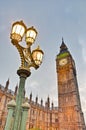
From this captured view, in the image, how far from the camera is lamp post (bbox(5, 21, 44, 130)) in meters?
4.12

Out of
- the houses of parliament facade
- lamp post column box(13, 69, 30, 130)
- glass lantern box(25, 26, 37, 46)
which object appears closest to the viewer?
lamp post column box(13, 69, 30, 130)

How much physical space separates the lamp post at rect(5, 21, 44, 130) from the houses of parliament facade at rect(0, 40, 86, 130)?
32442 millimetres

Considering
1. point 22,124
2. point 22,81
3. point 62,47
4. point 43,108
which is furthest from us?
point 62,47

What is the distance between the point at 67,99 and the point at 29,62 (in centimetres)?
4615

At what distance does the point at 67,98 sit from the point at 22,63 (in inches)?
1839

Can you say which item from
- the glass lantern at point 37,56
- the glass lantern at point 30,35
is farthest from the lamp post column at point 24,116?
the glass lantern at point 30,35

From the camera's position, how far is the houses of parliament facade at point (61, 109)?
41.6 m

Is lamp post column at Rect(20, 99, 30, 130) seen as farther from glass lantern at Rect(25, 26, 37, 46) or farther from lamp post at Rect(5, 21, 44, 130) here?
glass lantern at Rect(25, 26, 37, 46)

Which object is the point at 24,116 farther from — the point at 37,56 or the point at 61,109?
the point at 61,109

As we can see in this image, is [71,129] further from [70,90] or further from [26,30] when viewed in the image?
[26,30]

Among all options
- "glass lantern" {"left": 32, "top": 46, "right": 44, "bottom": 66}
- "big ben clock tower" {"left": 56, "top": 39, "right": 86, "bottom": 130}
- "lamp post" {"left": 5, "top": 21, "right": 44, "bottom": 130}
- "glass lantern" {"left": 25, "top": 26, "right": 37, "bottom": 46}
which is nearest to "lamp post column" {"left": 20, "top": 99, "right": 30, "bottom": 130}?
"lamp post" {"left": 5, "top": 21, "right": 44, "bottom": 130}

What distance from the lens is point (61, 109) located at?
4822cm

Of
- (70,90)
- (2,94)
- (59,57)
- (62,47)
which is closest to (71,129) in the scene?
(70,90)

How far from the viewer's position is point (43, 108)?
4834 cm
